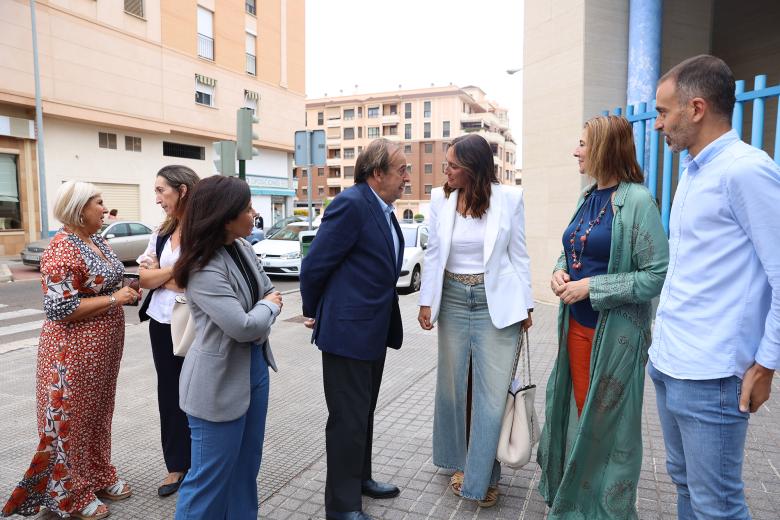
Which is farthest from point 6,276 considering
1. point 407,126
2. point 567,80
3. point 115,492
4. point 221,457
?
point 407,126

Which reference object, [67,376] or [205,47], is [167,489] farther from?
[205,47]

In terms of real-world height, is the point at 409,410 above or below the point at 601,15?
below

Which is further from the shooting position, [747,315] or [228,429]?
[228,429]

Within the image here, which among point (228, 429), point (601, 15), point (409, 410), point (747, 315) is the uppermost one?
point (601, 15)

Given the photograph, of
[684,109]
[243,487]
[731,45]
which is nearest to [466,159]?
[684,109]

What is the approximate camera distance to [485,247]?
3074 mm

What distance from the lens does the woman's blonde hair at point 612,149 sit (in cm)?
265

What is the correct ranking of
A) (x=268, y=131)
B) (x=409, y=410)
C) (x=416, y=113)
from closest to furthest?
(x=409, y=410)
(x=268, y=131)
(x=416, y=113)

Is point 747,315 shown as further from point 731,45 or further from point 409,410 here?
point 731,45

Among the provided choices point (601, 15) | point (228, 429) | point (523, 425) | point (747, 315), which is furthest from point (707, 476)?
point (601, 15)

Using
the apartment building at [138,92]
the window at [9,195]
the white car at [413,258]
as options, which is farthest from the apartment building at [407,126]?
the white car at [413,258]

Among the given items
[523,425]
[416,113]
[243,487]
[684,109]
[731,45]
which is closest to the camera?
[684,109]

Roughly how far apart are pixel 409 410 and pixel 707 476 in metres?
2.97

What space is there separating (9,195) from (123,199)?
466 centimetres
